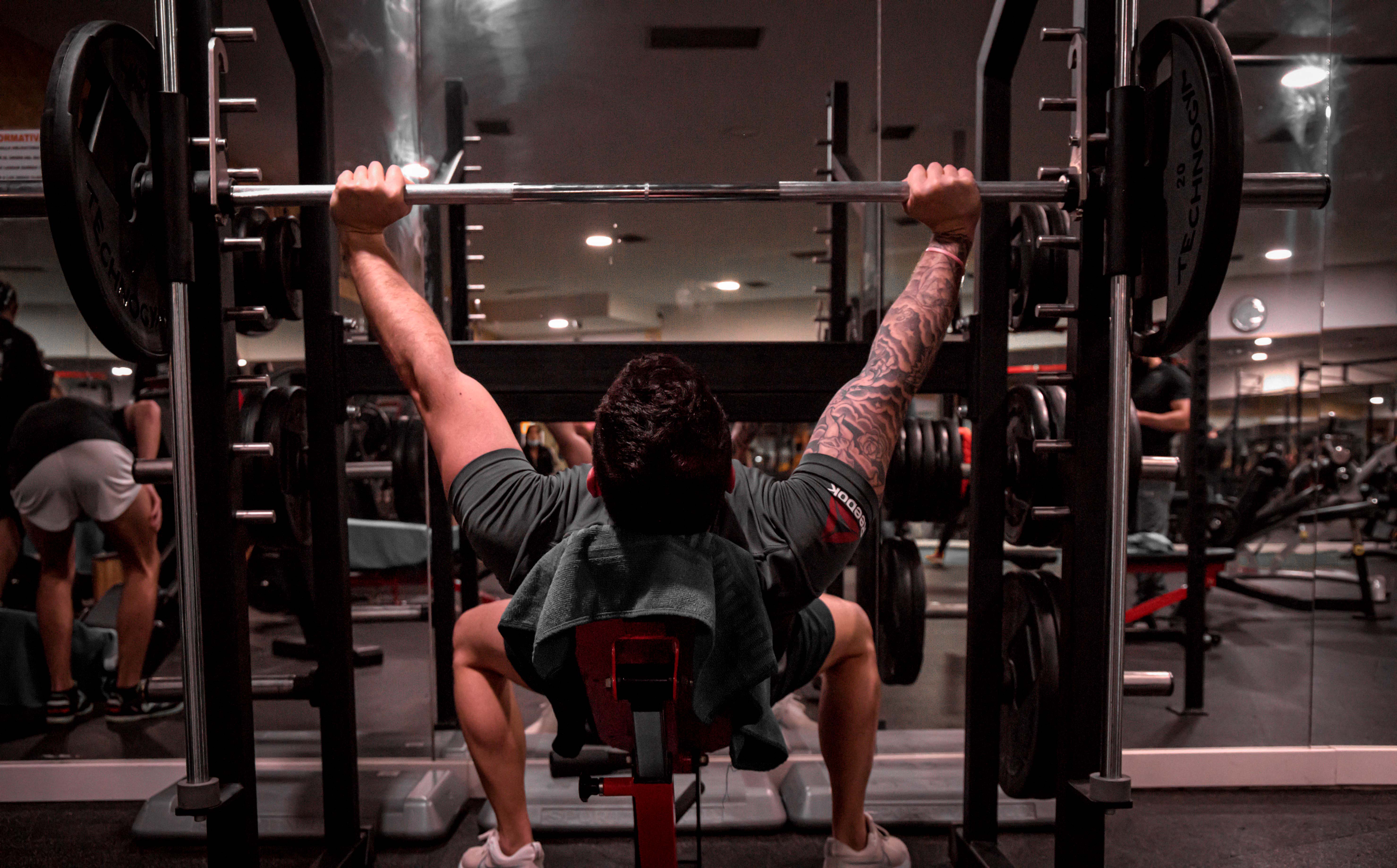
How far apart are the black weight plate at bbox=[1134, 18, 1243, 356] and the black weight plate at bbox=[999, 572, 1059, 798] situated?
0.55 meters

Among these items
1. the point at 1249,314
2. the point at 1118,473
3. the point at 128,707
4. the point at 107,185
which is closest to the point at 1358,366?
the point at 1249,314

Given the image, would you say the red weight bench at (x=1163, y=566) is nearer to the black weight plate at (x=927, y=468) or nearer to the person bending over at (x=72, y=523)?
the black weight plate at (x=927, y=468)

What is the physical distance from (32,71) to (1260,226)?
5.05 meters

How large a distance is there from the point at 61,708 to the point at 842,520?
263 cm

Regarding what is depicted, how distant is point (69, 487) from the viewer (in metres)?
2.38

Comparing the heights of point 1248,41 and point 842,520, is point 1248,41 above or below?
above

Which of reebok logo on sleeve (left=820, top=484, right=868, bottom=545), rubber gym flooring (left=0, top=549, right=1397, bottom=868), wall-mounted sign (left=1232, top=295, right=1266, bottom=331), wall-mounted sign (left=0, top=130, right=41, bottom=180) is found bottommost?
rubber gym flooring (left=0, top=549, right=1397, bottom=868)

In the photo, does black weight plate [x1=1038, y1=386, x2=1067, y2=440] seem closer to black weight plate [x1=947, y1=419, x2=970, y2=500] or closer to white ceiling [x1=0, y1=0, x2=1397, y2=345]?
black weight plate [x1=947, y1=419, x2=970, y2=500]

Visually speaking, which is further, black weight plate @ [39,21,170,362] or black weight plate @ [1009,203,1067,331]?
black weight plate @ [1009,203,1067,331]

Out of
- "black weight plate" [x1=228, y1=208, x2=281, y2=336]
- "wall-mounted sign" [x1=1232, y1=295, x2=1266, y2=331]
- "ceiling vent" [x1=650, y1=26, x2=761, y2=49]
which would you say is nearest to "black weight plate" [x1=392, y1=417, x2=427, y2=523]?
"black weight plate" [x1=228, y1=208, x2=281, y2=336]

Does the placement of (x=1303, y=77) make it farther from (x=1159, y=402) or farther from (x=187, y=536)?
(x=187, y=536)

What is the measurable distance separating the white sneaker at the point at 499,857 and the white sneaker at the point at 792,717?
899 mm

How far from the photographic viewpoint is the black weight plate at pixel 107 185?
99cm

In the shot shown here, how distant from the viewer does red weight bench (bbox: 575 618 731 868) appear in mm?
799
